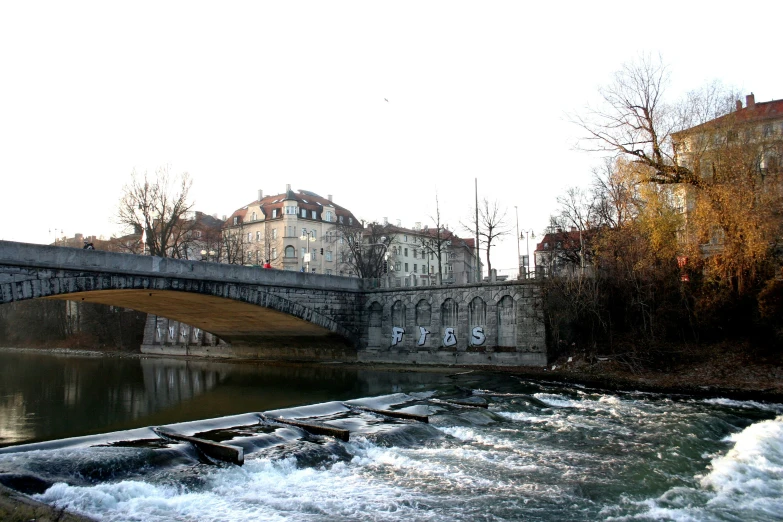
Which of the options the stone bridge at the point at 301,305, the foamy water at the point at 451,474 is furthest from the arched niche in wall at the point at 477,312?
the foamy water at the point at 451,474

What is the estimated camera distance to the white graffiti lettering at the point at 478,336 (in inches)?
1398

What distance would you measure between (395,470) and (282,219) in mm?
66650

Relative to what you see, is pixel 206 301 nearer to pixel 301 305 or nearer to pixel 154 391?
pixel 301 305

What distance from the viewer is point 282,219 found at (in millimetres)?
77562

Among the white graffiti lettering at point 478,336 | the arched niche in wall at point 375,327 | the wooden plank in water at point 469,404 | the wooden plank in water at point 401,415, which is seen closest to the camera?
the wooden plank in water at point 401,415

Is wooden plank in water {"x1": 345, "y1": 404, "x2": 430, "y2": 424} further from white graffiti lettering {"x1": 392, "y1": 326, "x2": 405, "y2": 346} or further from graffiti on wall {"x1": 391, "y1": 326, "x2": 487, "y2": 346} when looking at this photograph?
white graffiti lettering {"x1": 392, "y1": 326, "x2": 405, "y2": 346}

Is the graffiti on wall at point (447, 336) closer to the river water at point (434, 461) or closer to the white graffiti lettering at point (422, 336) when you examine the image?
the white graffiti lettering at point (422, 336)

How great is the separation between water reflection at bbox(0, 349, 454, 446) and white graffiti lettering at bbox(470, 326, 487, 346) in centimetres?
435

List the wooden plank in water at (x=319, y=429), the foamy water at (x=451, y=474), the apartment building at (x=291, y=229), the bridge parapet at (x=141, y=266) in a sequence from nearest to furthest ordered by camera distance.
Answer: the foamy water at (x=451, y=474)
the wooden plank in water at (x=319, y=429)
the bridge parapet at (x=141, y=266)
the apartment building at (x=291, y=229)

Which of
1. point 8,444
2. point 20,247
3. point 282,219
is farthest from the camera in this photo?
point 282,219

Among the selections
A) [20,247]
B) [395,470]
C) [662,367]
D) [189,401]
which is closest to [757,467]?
[395,470]

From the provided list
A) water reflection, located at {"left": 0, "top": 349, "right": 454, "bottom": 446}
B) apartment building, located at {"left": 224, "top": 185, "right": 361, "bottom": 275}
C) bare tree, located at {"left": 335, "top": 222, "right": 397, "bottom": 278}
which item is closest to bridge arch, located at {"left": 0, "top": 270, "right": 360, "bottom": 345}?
water reflection, located at {"left": 0, "top": 349, "right": 454, "bottom": 446}

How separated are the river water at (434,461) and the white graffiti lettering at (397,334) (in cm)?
1478

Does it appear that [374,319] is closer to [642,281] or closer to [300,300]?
[300,300]
